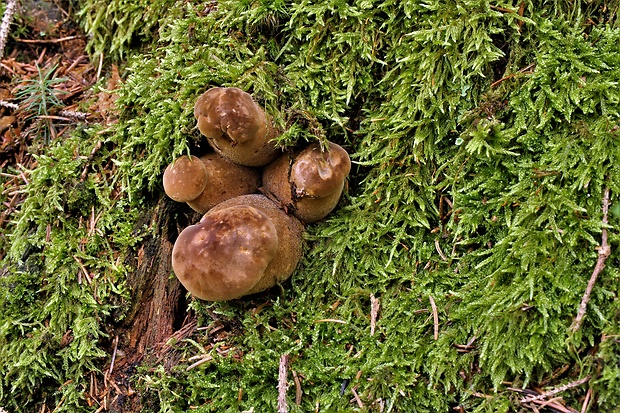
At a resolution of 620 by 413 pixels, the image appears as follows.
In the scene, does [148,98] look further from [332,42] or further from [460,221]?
[460,221]

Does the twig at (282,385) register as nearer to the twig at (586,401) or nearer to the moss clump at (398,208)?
the moss clump at (398,208)

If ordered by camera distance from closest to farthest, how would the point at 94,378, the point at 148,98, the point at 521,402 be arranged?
the point at 521,402 < the point at 94,378 < the point at 148,98

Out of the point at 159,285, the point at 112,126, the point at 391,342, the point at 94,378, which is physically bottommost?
the point at 94,378

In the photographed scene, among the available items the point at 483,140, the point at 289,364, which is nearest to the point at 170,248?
the point at 289,364

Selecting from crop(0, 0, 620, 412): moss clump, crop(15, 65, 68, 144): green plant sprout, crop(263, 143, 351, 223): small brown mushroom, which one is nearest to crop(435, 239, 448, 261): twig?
crop(0, 0, 620, 412): moss clump

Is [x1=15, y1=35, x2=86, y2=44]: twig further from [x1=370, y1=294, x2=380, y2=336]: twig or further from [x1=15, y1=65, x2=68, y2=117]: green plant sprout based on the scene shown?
[x1=370, y1=294, x2=380, y2=336]: twig

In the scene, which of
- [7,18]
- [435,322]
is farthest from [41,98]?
[435,322]
